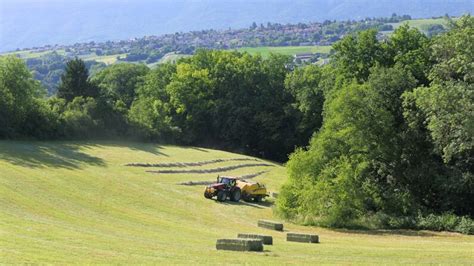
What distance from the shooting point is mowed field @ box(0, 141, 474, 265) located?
22.9 m

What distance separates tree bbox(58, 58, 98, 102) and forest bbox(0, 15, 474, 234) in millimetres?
124

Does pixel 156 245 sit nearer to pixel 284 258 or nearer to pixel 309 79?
pixel 284 258

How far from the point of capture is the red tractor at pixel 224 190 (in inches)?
1821

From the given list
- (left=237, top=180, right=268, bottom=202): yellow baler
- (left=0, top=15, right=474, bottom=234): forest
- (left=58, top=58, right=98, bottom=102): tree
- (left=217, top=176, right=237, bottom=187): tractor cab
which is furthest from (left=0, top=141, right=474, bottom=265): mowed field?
(left=58, top=58, right=98, bottom=102): tree

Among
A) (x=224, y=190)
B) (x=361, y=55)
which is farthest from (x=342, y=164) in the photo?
(x=361, y=55)

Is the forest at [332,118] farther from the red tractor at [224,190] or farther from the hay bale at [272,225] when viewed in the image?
the hay bale at [272,225]

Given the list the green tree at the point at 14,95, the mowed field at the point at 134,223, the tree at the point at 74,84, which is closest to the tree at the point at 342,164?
the mowed field at the point at 134,223

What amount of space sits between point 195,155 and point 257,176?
875 centimetres

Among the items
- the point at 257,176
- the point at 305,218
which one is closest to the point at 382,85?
the point at 305,218

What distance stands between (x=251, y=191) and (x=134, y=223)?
16426 millimetres

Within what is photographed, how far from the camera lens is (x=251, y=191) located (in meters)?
47.9

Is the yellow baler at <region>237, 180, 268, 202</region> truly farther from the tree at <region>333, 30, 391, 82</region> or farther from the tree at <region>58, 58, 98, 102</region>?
the tree at <region>58, 58, 98, 102</region>

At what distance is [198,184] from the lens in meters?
51.9

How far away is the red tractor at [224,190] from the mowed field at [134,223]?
81 centimetres
